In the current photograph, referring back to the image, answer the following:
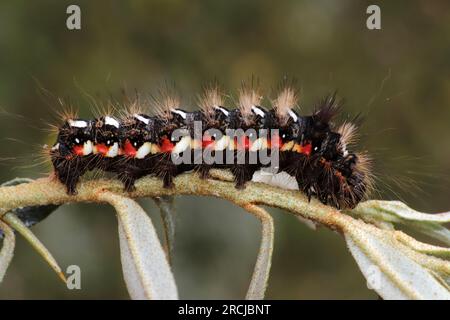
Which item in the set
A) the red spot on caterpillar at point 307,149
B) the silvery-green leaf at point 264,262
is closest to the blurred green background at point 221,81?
the red spot on caterpillar at point 307,149

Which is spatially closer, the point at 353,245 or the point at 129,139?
the point at 353,245

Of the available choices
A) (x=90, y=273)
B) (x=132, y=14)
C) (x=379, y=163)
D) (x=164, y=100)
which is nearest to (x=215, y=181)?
(x=164, y=100)

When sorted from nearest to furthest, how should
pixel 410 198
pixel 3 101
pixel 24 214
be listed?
pixel 24 214 < pixel 3 101 < pixel 410 198

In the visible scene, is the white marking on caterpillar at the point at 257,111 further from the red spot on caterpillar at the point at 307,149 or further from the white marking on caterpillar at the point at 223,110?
the red spot on caterpillar at the point at 307,149

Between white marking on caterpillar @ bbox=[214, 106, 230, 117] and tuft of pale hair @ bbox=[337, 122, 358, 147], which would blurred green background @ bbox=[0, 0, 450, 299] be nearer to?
tuft of pale hair @ bbox=[337, 122, 358, 147]

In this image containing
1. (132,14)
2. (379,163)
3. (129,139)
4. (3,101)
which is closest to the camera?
(129,139)

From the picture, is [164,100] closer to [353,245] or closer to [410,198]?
[353,245]

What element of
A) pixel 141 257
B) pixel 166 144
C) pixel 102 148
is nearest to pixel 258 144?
pixel 166 144
